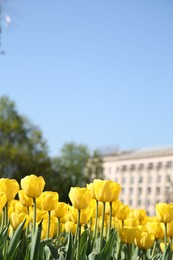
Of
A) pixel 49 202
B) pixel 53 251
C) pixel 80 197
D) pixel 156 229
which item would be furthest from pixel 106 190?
pixel 156 229

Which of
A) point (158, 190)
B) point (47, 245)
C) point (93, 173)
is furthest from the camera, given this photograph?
point (158, 190)

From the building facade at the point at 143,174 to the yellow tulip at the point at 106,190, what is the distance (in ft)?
324

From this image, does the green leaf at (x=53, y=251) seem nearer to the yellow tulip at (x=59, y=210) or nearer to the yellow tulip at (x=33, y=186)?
the yellow tulip at (x=33, y=186)

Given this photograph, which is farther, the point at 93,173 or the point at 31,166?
the point at 93,173

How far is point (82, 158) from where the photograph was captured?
73562 mm

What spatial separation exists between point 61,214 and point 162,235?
1.89ft

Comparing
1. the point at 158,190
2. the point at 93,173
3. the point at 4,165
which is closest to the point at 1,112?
the point at 4,165

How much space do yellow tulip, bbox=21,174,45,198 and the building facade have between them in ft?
324

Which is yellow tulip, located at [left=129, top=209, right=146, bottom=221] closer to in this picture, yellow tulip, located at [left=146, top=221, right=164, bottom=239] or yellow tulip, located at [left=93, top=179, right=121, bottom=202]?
yellow tulip, located at [left=146, top=221, right=164, bottom=239]

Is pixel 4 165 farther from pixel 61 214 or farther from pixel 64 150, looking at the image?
pixel 61 214

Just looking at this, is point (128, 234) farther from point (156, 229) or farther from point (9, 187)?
point (9, 187)

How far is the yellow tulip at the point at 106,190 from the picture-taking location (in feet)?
8.39

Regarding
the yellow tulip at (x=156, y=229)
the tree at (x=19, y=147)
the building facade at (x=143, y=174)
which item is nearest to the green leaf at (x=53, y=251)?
the yellow tulip at (x=156, y=229)

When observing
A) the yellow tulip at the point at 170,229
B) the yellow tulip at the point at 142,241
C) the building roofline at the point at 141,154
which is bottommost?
the yellow tulip at the point at 142,241
